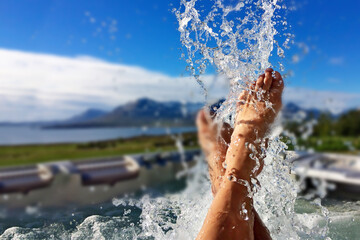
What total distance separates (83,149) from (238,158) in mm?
6888

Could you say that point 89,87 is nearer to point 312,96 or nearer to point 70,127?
point 70,127

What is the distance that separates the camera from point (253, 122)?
0.77 m

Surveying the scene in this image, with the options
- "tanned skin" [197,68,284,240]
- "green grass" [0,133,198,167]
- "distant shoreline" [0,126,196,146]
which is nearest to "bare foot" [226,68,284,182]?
"tanned skin" [197,68,284,240]

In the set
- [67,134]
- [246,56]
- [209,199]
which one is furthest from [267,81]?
[67,134]

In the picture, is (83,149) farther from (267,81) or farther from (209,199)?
(267,81)

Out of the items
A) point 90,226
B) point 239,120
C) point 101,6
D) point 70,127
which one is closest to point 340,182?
point 239,120

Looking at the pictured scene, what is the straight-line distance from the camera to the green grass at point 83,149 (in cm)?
615

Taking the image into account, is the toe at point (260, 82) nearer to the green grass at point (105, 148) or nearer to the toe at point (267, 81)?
the toe at point (267, 81)

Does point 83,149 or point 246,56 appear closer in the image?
point 246,56

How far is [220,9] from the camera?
1.07m

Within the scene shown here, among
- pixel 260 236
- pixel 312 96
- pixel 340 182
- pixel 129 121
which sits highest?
pixel 129 121

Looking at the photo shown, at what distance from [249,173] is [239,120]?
0.16m

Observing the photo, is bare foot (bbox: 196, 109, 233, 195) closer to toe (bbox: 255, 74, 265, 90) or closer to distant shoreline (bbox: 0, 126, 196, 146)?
toe (bbox: 255, 74, 265, 90)

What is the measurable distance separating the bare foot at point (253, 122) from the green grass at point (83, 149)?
5.51 m
